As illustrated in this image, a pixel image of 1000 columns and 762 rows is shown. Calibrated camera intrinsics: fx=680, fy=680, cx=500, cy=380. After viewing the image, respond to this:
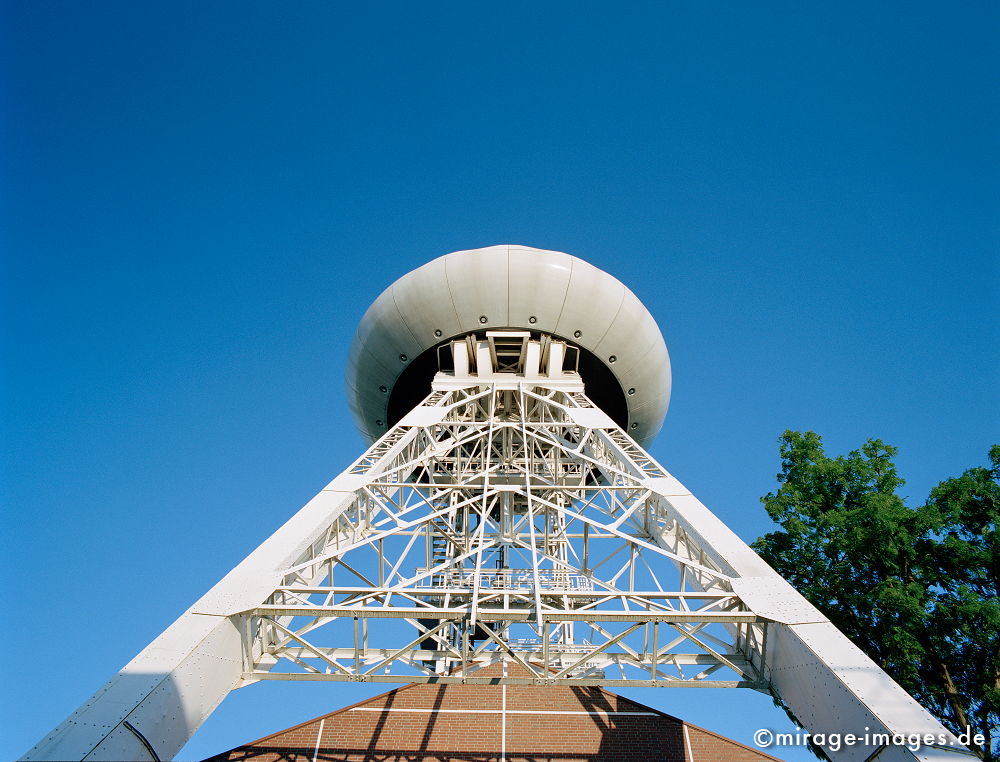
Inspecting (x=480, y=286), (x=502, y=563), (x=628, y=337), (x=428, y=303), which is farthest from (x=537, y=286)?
(x=502, y=563)

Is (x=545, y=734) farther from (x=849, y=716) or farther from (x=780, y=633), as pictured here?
(x=849, y=716)

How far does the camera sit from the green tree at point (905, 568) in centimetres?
1030

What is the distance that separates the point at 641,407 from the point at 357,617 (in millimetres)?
11833

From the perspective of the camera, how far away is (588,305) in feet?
51.2

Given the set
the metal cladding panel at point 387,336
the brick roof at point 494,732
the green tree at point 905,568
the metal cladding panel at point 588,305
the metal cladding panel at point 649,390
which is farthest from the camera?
the metal cladding panel at point 649,390

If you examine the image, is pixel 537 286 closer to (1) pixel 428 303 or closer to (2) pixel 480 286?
(2) pixel 480 286

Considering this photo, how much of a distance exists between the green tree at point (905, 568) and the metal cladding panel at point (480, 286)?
7.11 m

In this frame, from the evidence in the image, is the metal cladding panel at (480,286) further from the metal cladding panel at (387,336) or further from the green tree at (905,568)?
the green tree at (905,568)

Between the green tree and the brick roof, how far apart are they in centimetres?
477

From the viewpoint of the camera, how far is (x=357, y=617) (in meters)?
7.05

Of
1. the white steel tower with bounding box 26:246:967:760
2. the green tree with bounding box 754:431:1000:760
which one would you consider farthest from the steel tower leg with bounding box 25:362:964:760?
the green tree with bounding box 754:431:1000:760

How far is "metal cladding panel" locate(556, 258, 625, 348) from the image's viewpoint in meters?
15.5

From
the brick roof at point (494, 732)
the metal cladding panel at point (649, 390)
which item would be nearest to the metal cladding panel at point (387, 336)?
the metal cladding panel at point (649, 390)

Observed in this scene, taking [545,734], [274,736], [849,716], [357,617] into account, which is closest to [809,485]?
[545,734]
